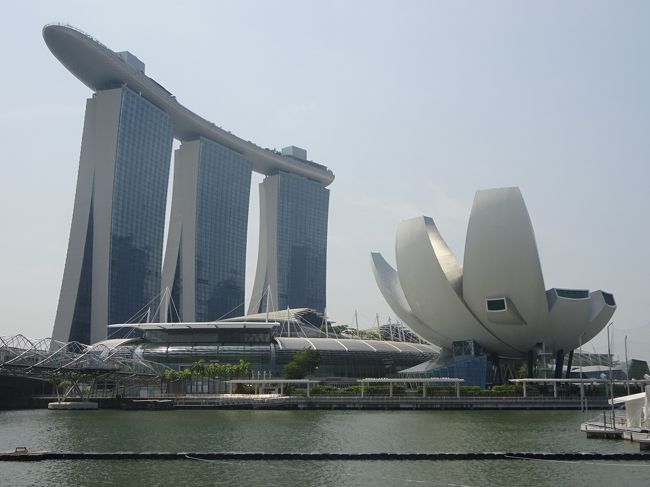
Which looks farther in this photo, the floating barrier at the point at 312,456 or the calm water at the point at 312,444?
the floating barrier at the point at 312,456

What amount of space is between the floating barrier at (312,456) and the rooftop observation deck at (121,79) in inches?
3152

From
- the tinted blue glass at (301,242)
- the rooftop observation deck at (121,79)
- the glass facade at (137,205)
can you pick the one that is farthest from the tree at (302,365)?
the tinted blue glass at (301,242)

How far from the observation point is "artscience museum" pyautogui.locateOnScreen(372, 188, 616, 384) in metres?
68.3

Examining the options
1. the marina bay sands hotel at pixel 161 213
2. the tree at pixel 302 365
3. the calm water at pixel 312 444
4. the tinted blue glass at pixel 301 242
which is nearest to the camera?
the calm water at pixel 312 444

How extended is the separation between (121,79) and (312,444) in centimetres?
8591

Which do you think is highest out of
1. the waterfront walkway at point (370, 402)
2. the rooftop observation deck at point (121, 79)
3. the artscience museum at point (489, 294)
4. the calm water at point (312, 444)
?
the rooftop observation deck at point (121, 79)

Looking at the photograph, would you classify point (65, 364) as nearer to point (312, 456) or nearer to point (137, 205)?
point (312, 456)

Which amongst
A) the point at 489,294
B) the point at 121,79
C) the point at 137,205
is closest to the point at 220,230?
the point at 137,205

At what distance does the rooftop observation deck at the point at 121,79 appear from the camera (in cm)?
9888

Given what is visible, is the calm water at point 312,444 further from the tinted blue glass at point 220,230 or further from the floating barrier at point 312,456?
the tinted blue glass at point 220,230

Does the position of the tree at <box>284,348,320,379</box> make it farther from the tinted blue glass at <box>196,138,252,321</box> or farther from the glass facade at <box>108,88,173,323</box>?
the tinted blue glass at <box>196,138,252,321</box>

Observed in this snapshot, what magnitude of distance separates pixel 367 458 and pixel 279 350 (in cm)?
6226

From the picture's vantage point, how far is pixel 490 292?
71.3 meters

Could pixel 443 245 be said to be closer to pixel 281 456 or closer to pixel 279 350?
pixel 279 350
